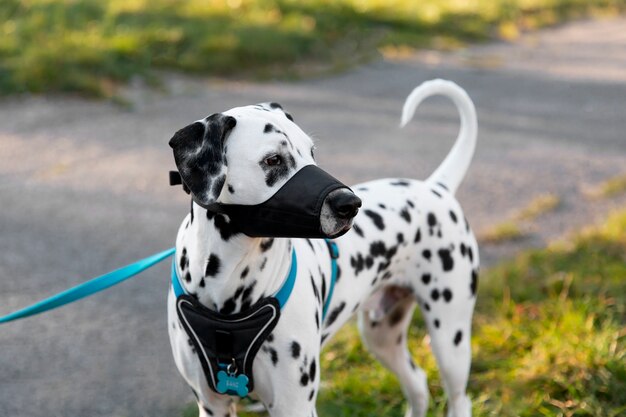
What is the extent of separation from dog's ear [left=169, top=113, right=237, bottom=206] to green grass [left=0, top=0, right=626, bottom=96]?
276 inches

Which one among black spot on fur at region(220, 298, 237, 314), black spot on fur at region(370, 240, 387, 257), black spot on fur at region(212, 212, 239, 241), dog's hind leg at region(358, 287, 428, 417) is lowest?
dog's hind leg at region(358, 287, 428, 417)

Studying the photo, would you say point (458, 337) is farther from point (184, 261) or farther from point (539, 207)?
point (539, 207)

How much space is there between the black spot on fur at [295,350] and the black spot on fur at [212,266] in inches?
14.2

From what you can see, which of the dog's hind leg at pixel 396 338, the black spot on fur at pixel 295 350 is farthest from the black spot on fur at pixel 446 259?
the black spot on fur at pixel 295 350

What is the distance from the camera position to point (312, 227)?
265cm

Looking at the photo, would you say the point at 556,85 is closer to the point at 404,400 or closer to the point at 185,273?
the point at 404,400

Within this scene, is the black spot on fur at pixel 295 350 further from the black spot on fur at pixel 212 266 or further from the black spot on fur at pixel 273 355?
the black spot on fur at pixel 212 266

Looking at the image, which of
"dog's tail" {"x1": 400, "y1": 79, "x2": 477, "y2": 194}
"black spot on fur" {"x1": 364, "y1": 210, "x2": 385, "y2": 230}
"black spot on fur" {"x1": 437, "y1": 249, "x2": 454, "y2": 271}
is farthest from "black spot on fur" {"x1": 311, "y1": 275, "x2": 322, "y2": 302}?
"dog's tail" {"x1": 400, "y1": 79, "x2": 477, "y2": 194}

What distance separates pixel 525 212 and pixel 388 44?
7079 mm

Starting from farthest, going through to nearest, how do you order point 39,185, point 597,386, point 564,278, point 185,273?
point 39,185 < point 564,278 < point 597,386 < point 185,273

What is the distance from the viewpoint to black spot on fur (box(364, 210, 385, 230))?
3.54m

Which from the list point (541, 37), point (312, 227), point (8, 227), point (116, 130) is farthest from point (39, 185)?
point (541, 37)

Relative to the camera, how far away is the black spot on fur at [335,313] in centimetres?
335

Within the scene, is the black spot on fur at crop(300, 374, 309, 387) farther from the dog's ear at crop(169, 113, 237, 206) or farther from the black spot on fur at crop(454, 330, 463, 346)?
the black spot on fur at crop(454, 330, 463, 346)
